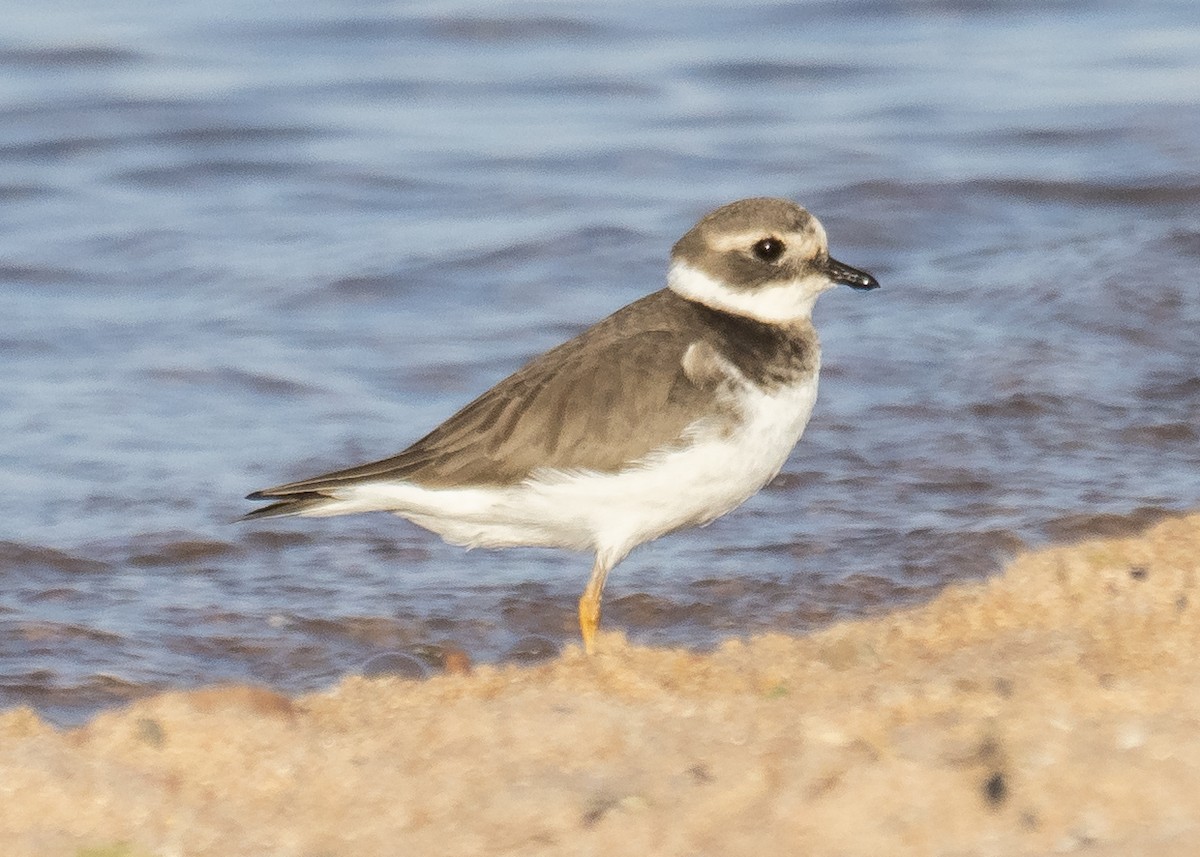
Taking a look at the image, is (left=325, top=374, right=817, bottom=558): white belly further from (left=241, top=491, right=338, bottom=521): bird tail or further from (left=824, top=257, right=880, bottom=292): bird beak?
(left=824, top=257, right=880, bottom=292): bird beak

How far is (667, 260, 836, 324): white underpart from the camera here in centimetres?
573

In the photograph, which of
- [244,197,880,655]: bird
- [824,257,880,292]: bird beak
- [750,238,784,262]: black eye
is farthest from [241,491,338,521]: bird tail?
[824,257,880,292]: bird beak

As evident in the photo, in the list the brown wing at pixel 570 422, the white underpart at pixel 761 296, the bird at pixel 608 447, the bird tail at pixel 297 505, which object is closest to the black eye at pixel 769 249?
the white underpart at pixel 761 296

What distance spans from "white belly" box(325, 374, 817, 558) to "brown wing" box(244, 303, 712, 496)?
4cm

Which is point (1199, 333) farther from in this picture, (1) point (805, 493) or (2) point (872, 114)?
(2) point (872, 114)

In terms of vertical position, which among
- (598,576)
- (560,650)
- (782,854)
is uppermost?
(782,854)

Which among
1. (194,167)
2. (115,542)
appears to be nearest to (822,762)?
(115,542)

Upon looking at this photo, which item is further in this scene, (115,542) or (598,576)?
(115,542)

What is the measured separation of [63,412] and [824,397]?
3.42m

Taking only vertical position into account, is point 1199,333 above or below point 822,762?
below

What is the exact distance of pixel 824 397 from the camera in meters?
8.60

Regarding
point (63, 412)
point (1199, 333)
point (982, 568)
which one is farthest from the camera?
point (1199, 333)

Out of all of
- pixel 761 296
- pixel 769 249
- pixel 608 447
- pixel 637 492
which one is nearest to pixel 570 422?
pixel 608 447

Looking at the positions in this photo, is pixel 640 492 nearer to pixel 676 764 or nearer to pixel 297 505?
pixel 297 505
